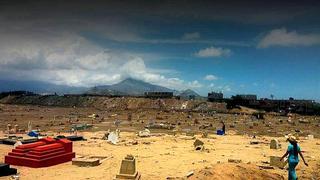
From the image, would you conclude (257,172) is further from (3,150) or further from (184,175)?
(3,150)

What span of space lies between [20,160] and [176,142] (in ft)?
45.9

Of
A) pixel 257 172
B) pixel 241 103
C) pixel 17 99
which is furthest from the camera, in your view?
pixel 17 99

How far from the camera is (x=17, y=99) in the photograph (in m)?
136

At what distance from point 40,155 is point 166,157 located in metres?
7.05

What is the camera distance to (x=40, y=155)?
64.3 feet

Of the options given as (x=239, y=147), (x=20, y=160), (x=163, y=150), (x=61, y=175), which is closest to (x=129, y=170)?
(x=61, y=175)

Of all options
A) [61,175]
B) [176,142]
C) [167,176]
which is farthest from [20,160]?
[176,142]

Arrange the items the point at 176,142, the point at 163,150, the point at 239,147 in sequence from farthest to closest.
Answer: the point at 176,142
the point at 239,147
the point at 163,150

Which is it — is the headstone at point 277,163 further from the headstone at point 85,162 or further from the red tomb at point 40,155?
the red tomb at point 40,155

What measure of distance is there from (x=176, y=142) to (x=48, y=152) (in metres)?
12.9

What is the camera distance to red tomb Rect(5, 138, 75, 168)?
765 inches

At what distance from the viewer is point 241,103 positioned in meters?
100

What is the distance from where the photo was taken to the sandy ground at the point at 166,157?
59.3 feet

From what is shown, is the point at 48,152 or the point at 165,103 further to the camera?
the point at 165,103
